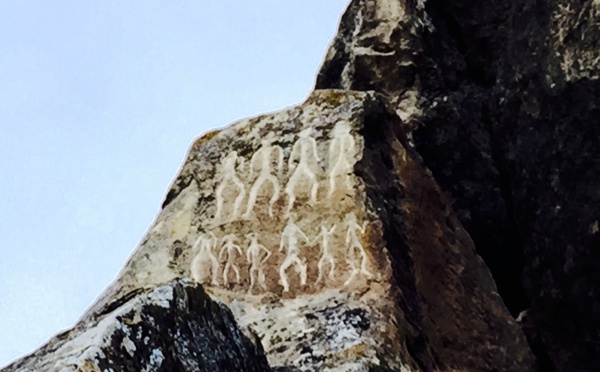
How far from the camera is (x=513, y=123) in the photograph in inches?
397

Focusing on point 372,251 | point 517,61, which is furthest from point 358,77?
point 372,251

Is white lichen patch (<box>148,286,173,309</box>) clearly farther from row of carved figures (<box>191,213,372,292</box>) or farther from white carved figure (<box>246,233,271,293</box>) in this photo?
white carved figure (<box>246,233,271,293</box>)

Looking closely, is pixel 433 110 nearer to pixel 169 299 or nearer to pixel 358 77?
pixel 358 77

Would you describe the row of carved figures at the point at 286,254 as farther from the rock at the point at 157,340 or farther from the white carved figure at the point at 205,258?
the rock at the point at 157,340

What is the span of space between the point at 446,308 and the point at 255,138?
2.06m

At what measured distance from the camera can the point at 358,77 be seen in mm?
11305

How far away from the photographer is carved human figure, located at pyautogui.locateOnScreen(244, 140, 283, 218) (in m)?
8.24

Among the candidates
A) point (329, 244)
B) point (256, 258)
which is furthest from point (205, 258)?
point (329, 244)

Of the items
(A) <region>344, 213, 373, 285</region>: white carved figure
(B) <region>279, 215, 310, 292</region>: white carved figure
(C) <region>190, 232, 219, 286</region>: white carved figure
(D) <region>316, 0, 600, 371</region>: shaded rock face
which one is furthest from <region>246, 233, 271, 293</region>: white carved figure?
(D) <region>316, 0, 600, 371</region>: shaded rock face

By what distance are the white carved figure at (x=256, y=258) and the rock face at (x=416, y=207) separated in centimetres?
2

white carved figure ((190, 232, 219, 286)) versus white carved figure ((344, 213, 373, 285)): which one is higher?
white carved figure ((190, 232, 219, 286))

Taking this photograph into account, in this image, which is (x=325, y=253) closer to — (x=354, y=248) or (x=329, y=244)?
(x=329, y=244)

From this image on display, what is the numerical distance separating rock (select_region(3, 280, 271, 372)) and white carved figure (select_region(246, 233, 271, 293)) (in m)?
2.75

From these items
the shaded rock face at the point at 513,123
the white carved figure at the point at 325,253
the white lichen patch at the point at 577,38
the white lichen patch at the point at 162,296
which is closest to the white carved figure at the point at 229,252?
the white carved figure at the point at 325,253
